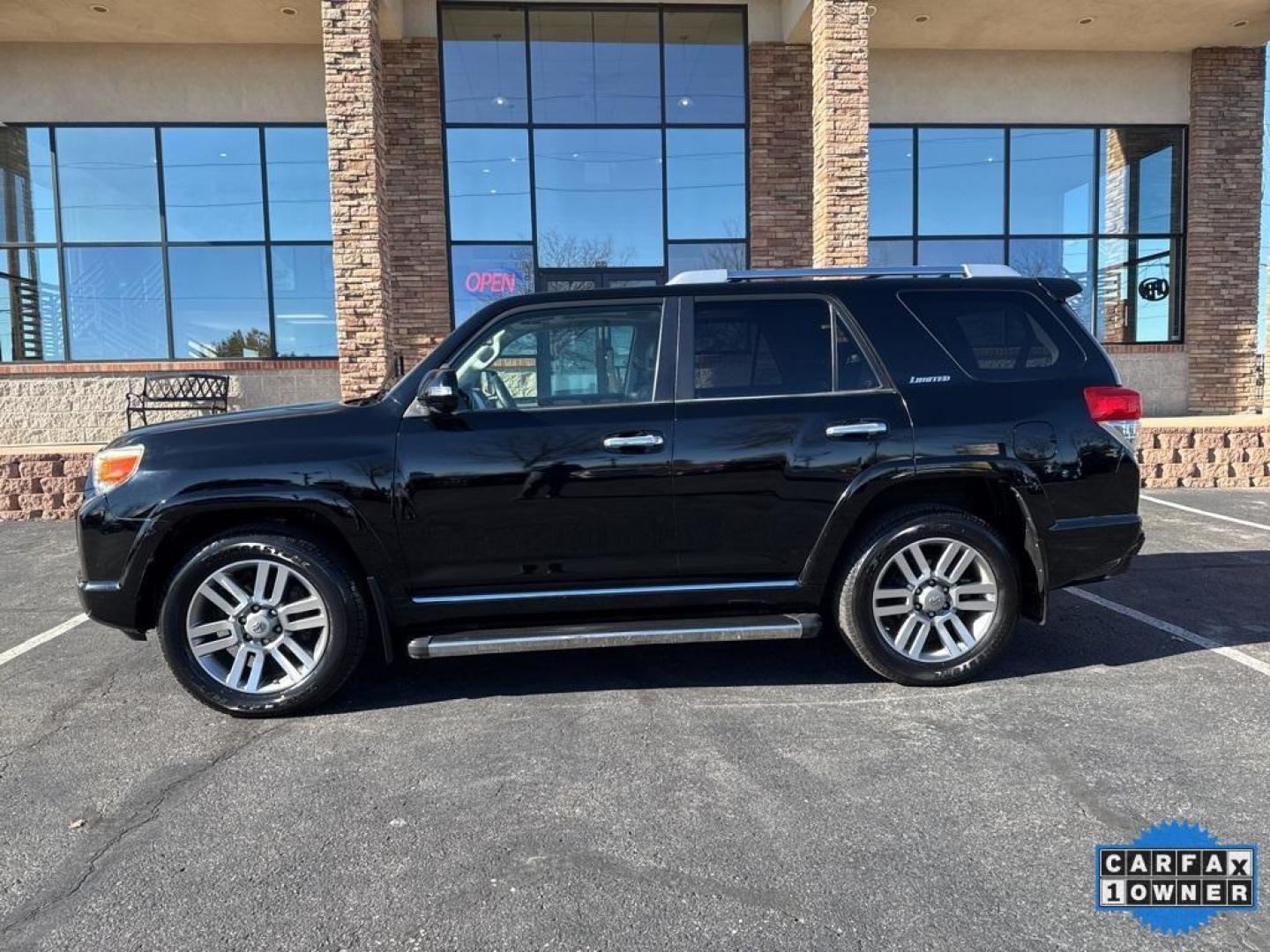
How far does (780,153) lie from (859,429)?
10232 mm

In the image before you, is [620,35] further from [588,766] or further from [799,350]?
[588,766]

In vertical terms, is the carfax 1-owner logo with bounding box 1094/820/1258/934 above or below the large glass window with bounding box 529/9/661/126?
below

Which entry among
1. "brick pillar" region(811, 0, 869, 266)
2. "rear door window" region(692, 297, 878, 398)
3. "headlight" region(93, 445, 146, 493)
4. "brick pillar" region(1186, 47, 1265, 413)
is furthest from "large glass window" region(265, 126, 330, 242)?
"brick pillar" region(1186, 47, 1265, 413)

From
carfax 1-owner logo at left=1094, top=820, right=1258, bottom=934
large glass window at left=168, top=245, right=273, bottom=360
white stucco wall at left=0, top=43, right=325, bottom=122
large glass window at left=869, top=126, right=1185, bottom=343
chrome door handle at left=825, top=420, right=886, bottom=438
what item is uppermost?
white stucco wall at left=0, top=43, right=325, bottom=122

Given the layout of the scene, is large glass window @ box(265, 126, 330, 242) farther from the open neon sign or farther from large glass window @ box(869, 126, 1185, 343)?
large glass window @ box(869, 126, 1185, 343)

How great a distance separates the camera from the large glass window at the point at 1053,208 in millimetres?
14031

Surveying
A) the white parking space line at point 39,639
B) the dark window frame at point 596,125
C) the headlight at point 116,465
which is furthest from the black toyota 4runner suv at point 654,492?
the dark window frame at point 596,125

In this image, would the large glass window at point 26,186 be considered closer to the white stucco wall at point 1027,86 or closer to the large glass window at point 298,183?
the large glass window at point 298,183

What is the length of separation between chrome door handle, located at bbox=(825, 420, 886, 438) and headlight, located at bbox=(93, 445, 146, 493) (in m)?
3.11

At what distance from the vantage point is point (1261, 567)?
623cm

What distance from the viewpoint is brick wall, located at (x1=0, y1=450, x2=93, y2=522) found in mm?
8906

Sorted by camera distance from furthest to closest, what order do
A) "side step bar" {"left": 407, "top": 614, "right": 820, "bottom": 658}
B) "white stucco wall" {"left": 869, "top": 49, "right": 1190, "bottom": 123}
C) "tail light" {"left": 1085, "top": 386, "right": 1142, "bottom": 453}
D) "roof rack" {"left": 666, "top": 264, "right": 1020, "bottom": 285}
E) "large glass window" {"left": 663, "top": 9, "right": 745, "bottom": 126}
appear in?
"white stucco wall" {"left": 869, "top": 49, "right": 1190, "bottom": 123}, "large glass window" {"left": 663, "top": 9, "right": 745, "bottom": 126}, "roof rack" {"left": 666, "top": 264, "right": 1020, "bottom": 285}, "tail light" {"left": 1085, "top": 386, "right": 1142, "bottom": 453}, "side step bar" {"left": 407, "top": 614, "right": 820, "bottom": 658}

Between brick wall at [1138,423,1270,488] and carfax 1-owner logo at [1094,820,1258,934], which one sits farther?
brick wall at [1138,423,1270,488]

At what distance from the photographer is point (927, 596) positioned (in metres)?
4.07
